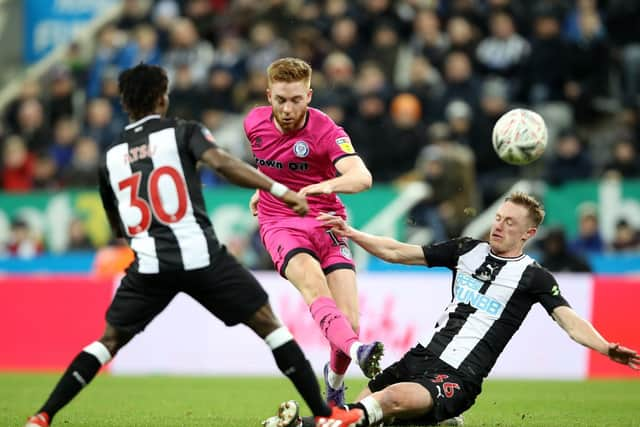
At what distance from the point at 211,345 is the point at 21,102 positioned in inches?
303

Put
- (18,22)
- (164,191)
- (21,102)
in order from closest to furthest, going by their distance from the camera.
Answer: (164,191) < (21,102) < (18,22)

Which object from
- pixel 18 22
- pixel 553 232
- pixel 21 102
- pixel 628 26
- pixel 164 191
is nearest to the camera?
pixel 164 191

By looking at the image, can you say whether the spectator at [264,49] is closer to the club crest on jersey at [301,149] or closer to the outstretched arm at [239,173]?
the club crest on jersey at [301,149]

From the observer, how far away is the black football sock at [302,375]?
6570 millimetres

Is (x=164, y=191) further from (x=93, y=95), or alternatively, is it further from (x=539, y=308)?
(x=93, y=95)

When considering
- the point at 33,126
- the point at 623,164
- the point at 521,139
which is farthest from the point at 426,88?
the point at 521,139

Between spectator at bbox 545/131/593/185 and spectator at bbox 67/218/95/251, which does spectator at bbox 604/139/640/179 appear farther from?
spectator at bbox 67/218/95/251

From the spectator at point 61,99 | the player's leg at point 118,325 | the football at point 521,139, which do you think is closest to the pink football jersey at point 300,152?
the football at point 521,139

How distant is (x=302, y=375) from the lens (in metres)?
6.57

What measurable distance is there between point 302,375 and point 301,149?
1.94 meters

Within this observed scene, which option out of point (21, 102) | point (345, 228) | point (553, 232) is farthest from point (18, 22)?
point (345, 228)

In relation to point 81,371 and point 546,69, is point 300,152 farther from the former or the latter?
point 546,69

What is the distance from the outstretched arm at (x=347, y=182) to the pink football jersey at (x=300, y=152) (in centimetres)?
15

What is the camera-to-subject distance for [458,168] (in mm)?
13672
